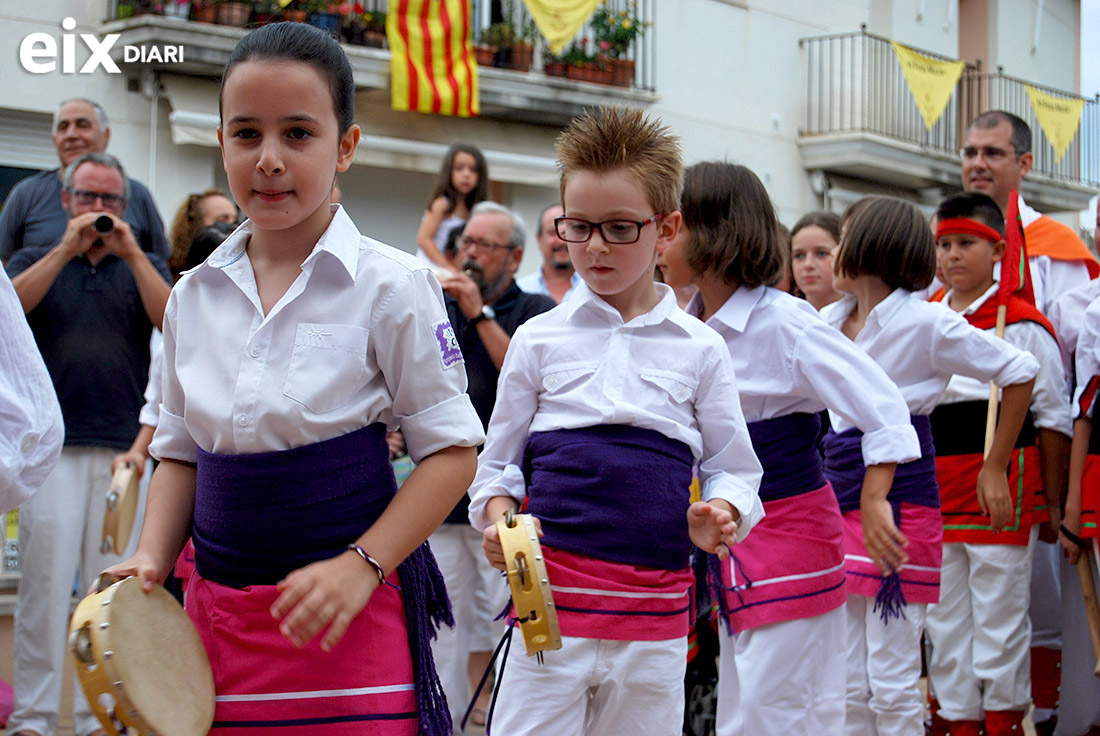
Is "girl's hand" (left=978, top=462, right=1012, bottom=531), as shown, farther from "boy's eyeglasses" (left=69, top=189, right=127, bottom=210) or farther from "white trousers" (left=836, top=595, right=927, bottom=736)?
"boy's eyeglasses" (left=69, top=189, right=127, bottom=210)

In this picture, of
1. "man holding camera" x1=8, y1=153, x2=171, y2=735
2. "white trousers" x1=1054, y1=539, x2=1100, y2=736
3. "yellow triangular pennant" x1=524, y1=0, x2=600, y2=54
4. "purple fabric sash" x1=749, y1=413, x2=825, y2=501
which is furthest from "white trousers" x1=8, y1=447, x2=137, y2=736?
"yellow triangular pennant" x1=524, y1=0, x2=600, y2=54

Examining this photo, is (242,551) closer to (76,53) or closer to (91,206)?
(91,206)

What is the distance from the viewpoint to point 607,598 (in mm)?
2908

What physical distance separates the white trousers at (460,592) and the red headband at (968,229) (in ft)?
7.64

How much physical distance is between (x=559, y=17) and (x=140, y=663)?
12.6 m

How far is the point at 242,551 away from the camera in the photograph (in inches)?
89.1

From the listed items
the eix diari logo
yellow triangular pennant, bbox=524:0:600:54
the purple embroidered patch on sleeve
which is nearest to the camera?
the purple embroidered patch on sleeve

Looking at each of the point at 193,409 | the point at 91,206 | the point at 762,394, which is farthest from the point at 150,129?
the point at 193,409

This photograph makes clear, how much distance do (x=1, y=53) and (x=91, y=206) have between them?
611cm

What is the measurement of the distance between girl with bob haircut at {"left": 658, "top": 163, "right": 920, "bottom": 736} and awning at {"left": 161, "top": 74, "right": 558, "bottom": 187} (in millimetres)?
7549

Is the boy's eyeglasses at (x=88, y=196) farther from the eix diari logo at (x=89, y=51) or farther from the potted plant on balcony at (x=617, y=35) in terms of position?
the potted plant on balcony at (x=617, y=35)

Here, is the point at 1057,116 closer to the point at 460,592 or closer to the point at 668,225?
the point at 460,592

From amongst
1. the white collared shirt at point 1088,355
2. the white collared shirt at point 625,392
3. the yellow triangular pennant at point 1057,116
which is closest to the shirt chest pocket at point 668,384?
the white collared shirt at point 625,392

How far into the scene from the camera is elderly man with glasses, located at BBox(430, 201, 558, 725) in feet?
17.1
